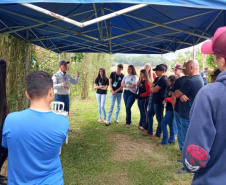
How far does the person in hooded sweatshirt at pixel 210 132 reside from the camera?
3.39ft

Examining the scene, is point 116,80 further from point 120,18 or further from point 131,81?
point 120,18

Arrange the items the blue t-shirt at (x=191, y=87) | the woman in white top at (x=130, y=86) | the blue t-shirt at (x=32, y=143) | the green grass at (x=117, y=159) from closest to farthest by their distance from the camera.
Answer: the blue t-shirt at (x=32, y=143) → the blue t-shirt at (x=191, y=87) → the green grass at (x=117, y=159) → the woman in white top at (x=130, y=86)

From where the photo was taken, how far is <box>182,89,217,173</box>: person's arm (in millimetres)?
1032

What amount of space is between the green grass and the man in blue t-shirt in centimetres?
186

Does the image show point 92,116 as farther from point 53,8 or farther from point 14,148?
point 14,148

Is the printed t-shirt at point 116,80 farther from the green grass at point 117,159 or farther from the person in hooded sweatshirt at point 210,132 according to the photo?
the person in hooded sweatshirt at point 210,132

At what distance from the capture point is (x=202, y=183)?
1.10m

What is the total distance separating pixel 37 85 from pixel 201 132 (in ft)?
3.52

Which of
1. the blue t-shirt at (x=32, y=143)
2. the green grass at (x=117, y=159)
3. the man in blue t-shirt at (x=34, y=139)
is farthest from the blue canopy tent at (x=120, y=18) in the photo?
the green grass at (x=117, y=159)

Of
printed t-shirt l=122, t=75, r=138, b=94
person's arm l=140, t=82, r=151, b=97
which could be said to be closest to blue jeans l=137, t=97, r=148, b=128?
person's arm l=140, t=82, r=151, b=97

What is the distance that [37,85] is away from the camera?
4.49ft

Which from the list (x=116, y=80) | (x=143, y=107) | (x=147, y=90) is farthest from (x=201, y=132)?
(x=116, y=80)

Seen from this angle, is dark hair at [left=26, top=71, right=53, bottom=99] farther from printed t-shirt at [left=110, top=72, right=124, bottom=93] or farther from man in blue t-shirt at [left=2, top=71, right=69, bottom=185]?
printed t-shirt at [left=110, top=72, right=124, bottom=93]

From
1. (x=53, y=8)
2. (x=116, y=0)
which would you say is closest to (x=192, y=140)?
(x=116, y=0)
